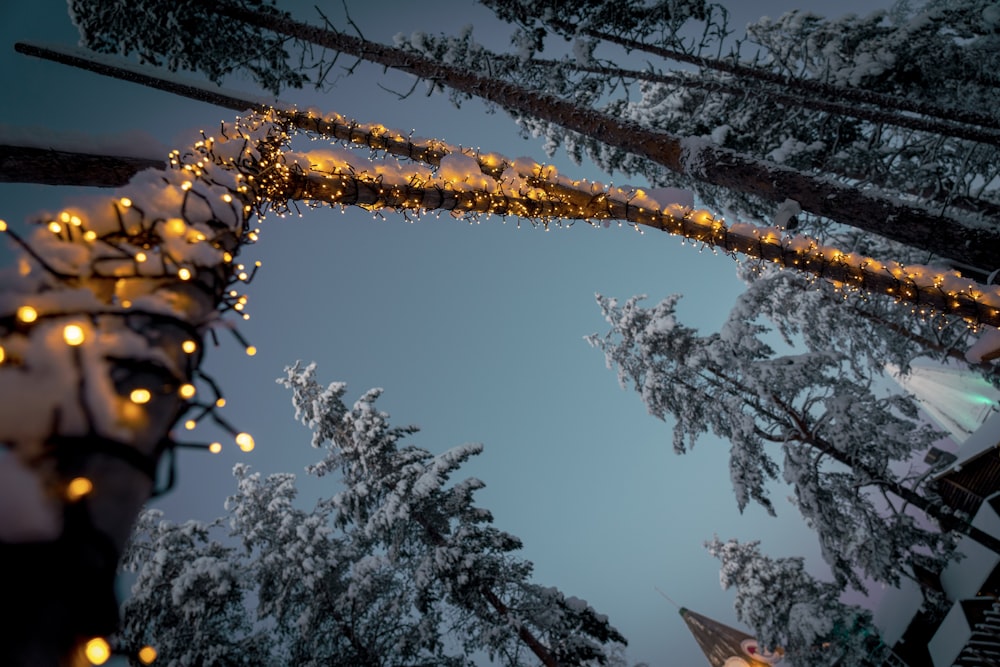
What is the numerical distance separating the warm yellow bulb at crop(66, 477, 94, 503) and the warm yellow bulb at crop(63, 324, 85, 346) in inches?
17.2

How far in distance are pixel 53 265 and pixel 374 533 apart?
11.7m

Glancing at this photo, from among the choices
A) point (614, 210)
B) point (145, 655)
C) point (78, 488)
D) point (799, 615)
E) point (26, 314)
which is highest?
point (614, 210)

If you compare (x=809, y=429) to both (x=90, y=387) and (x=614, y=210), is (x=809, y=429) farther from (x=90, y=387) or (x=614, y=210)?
(x=90, y=387)

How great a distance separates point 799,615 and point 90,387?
753 inches

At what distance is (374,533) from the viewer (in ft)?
37.9

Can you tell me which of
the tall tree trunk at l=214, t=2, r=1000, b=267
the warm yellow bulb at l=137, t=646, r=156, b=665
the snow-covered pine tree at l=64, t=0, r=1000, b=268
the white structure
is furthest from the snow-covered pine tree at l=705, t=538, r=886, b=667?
the warm yellow bulb at l=137, t=646, r=156, b=665

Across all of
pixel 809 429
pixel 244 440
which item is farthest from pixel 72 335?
pixel 809 429

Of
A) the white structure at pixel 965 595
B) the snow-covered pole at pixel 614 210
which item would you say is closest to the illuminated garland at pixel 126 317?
the snow-covered pole at pixel 614 210

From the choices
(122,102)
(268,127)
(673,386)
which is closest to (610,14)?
(268,127)

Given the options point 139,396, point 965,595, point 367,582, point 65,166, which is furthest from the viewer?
point 965,595

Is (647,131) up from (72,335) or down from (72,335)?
up

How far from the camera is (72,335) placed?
127 centimetres

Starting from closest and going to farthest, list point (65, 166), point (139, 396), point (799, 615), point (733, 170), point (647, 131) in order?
point (139, 396) < point (65, 166) < point (733, 170) < point (647, 131) < point (799, 615)

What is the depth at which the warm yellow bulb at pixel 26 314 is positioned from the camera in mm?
1259
